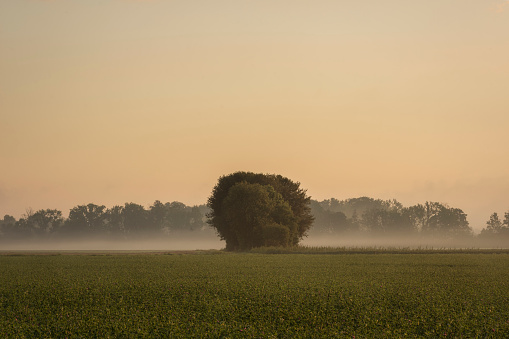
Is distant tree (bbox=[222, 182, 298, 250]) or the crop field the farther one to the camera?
distant tree (bbox=[222, 182, 298, 250])

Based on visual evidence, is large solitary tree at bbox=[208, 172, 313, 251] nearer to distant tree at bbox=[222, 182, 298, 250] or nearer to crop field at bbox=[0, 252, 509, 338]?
distant tree at bbox=[222, 182, 298, 250]

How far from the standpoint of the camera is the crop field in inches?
789

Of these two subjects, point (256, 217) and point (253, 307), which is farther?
point (256, 217)

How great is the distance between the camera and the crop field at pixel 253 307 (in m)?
20.0

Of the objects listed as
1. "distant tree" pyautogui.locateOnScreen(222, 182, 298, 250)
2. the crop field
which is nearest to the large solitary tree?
"distant tree" pyautogui.locateOnScreen(222, 182, 298, 250)

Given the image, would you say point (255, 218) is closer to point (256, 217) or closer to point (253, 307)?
point (256, 217)

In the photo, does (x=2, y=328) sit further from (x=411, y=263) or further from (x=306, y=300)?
(x=411, y=263)

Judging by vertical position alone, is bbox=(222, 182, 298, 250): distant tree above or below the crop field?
above

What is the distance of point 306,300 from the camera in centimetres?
2627

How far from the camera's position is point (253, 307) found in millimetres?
24625

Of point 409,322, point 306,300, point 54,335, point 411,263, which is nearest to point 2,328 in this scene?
point 54,335

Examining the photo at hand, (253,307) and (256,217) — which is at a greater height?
(256,217)

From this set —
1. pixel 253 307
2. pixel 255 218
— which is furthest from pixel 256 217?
pixel 253 307

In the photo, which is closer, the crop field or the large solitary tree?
the crop field
